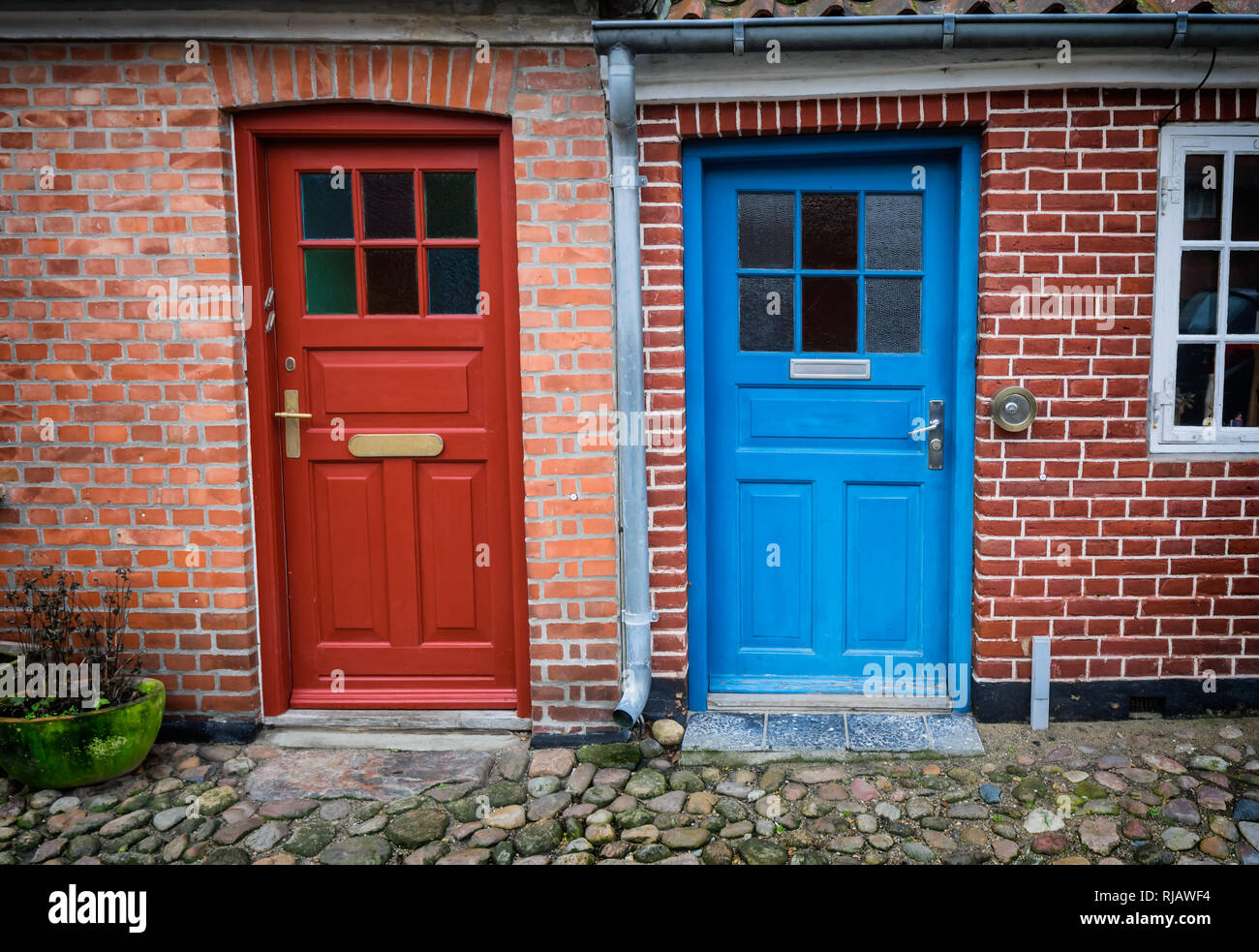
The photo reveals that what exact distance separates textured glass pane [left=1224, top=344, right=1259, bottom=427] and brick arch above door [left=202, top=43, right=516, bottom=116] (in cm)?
315

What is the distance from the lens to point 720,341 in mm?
4336

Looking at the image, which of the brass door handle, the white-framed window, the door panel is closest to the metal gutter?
the white-framed window

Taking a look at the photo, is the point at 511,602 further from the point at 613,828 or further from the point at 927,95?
the point at 927,95

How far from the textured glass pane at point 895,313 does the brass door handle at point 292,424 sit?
2.51 m

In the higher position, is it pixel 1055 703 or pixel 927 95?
pixel 927 95

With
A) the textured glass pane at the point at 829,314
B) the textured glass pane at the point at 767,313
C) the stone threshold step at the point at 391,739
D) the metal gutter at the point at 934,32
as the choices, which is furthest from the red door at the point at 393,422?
the textured glass pane at the point at 829,314

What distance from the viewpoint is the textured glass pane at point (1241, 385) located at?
4.17 meters

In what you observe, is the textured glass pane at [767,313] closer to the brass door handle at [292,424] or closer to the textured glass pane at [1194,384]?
the textured glass pane at [1194,384]

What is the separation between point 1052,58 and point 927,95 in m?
0.49

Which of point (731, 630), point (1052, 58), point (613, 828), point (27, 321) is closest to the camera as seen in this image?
point (613, 828)

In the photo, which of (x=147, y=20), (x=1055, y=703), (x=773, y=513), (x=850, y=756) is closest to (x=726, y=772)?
(x=850, y=756)

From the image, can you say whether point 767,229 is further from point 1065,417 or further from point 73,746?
point 73,746

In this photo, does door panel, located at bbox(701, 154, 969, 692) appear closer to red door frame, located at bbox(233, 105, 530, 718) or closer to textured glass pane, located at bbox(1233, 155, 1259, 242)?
red door frame, located at bbox(233, 105, 530, 718)

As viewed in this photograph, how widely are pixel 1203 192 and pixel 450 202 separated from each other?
3.15m
